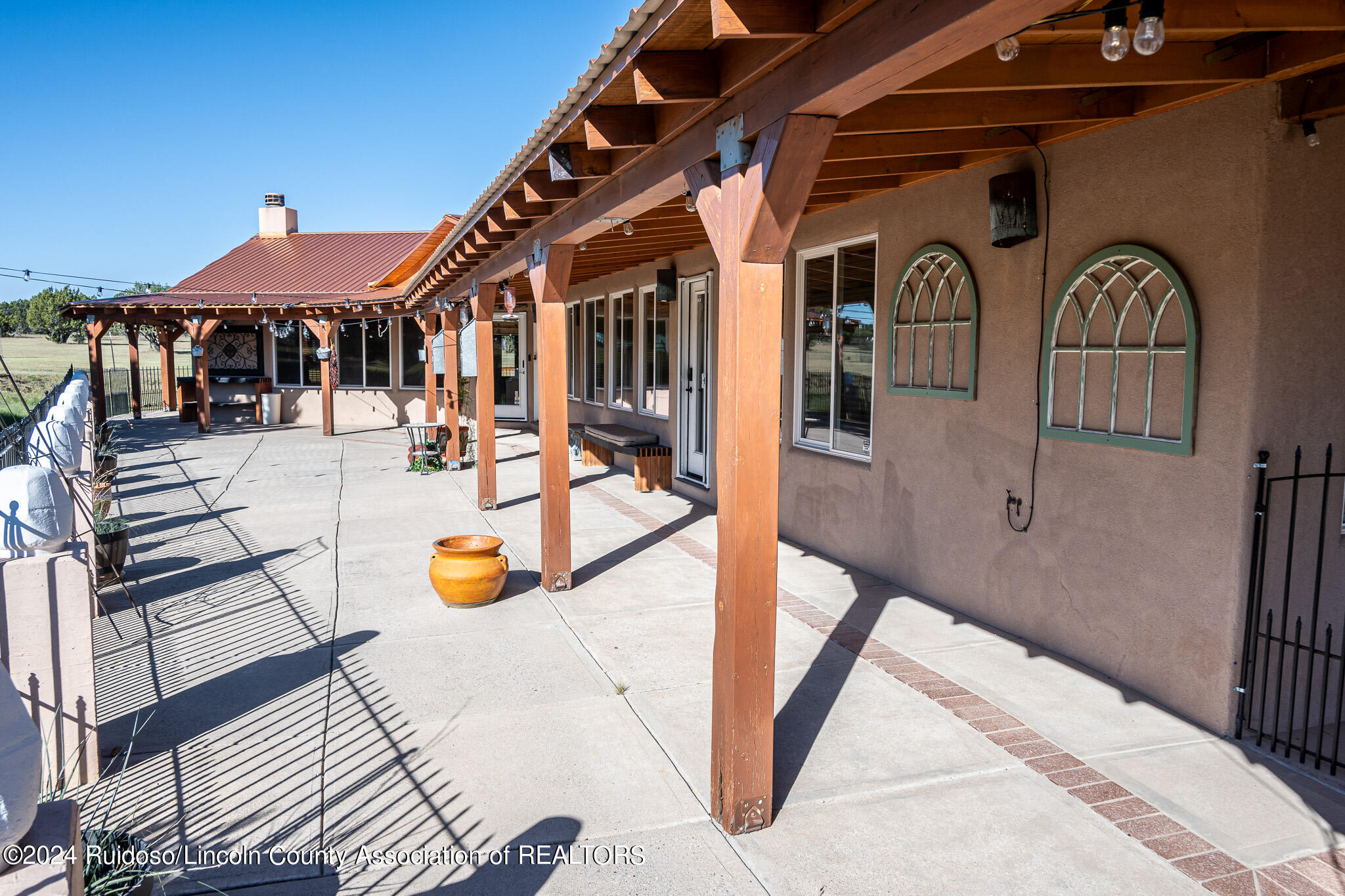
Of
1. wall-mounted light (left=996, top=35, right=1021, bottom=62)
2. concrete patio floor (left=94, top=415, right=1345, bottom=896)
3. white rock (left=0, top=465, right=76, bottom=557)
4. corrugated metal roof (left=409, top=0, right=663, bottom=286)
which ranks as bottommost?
concrete patio floor (left=94, top=415, right=1345, bottom=896)

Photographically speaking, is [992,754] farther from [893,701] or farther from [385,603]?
[385,603]

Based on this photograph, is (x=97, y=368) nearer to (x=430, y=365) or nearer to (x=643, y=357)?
(x=430, y=365)

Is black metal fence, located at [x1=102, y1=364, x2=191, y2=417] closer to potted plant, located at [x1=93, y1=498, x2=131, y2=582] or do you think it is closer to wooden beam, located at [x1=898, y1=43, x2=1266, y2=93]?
potted plant, located at [x1=93, y1=498, x2=131, y2=582]

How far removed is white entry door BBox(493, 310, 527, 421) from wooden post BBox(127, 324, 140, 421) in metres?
7.98

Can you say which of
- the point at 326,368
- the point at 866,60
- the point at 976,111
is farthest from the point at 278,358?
the point at 866,60

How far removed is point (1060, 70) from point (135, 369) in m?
21.7

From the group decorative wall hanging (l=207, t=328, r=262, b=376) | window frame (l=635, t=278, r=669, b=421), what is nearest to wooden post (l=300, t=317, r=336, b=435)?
decorative wall hanging (l=207, t=328, r=262, b=376)

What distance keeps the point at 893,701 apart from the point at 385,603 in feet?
11.5

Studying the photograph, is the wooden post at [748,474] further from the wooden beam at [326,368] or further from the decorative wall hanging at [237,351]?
the decorative wall hanging at [237,351]

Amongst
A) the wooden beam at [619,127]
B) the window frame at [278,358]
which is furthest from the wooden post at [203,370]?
the wooden beam at [619,127]

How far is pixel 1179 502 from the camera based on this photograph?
3.90 metres

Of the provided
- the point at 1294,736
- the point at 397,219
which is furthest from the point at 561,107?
the point at 397,219

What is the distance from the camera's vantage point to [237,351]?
778 inches

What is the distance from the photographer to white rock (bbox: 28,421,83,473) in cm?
519
